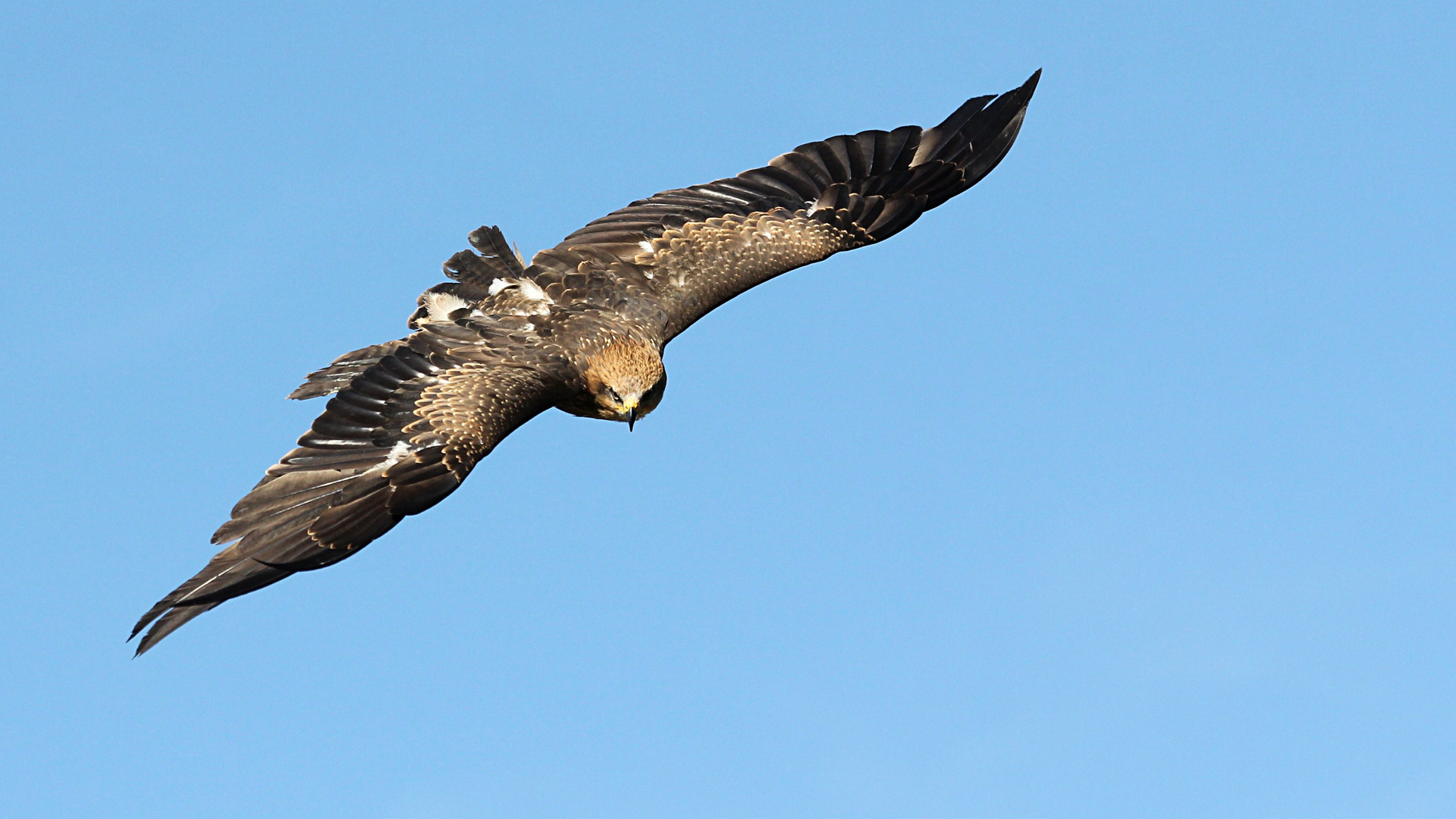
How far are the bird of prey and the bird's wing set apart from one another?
17mm

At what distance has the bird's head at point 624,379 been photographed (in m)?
13.6

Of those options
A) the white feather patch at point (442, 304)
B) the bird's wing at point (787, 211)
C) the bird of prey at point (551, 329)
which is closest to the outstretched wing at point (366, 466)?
the bird of prey at point (551, 329)

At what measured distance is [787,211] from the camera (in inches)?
637

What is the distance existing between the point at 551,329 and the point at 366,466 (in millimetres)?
2140

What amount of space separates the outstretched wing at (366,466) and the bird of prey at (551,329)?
0.01 meters

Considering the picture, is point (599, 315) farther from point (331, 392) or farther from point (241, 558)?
point (241, 558)

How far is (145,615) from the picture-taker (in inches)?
457

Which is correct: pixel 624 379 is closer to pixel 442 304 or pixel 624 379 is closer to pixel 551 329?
pixel 551 329

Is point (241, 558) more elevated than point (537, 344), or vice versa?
point (537, 344)

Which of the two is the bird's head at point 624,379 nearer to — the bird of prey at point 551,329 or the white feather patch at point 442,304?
the bird of prey at point 551,329

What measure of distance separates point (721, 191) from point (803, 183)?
0.86 m

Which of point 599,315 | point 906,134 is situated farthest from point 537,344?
point 906,134

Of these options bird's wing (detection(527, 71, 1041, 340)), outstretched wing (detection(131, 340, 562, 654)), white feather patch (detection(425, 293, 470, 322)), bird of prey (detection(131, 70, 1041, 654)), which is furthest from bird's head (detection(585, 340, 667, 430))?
white feather patch (detection(425, 293, 470, 322))

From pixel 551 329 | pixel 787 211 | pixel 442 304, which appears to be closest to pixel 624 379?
pixel 551 329
